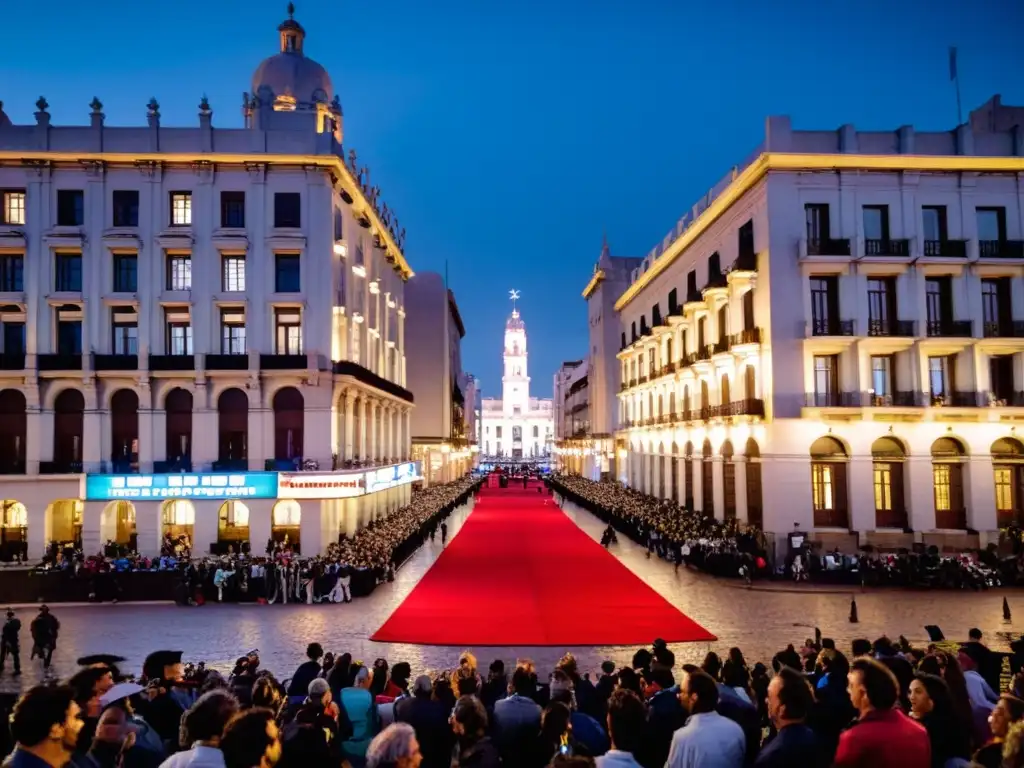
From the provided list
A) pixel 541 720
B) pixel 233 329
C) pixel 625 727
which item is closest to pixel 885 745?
pixel 625 727

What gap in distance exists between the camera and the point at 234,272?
3372 cm

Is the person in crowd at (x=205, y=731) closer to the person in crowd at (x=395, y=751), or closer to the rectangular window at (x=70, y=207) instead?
the person in crowd at (x=395, y=751)

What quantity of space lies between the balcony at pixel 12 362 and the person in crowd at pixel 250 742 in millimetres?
33493

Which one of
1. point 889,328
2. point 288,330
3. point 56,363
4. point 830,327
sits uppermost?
point 288,330

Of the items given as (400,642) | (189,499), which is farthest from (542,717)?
(189,499)

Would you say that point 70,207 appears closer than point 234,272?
Yes

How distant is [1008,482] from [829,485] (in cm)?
746

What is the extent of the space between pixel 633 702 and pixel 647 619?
56.3 ft

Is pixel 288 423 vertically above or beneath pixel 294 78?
beneath

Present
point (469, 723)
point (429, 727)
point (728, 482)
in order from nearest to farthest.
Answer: point (469, 723)
point (429, 727)
point (728, 482)

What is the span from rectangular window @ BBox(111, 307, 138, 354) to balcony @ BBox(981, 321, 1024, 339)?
117 feet

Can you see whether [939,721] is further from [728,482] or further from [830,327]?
[728,482]

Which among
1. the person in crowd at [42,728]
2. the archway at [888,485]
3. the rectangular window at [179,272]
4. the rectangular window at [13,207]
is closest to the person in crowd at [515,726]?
the person in crowd at [42,728]

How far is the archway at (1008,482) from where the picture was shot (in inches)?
1248
